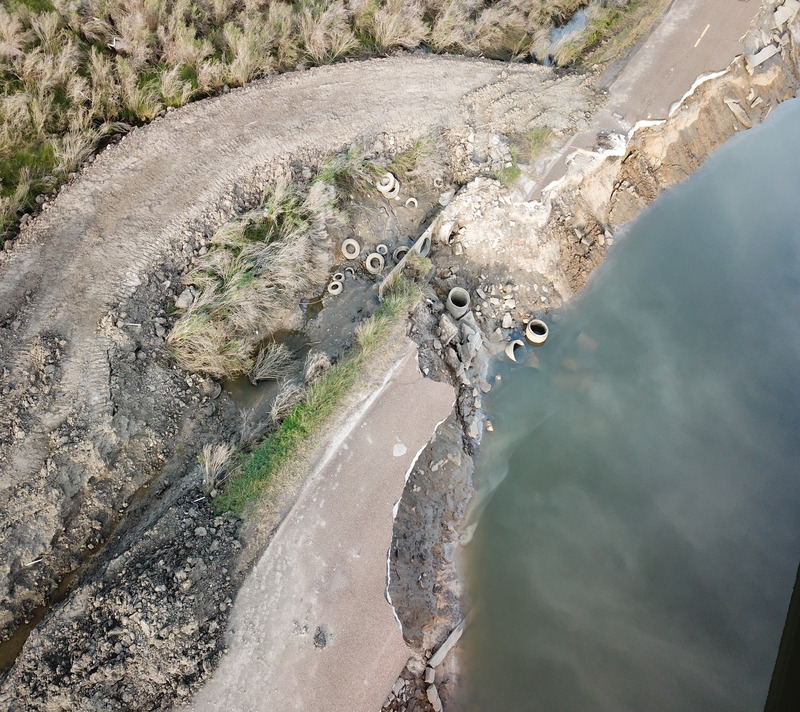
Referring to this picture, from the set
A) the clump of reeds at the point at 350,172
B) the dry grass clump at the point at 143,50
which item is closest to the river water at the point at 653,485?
the clump of reeds at the point at 350,172

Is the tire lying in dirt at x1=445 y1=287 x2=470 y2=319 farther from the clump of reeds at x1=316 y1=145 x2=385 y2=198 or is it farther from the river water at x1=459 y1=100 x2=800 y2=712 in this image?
the clump of reeds at x1=316 y1=145 x2=385 y2=198

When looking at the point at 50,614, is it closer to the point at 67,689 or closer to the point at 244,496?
the point at 67,689

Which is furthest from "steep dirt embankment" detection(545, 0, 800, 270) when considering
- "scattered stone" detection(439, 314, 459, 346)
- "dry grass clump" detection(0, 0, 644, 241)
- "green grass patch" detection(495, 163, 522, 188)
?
"scattered stone" detection(439, 314, 459, 346)

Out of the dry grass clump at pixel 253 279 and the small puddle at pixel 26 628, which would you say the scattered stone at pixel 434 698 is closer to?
the small puddle at pixel 26 628

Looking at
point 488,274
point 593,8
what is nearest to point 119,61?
point 488,274

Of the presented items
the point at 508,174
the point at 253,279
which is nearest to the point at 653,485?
the point at 508,174

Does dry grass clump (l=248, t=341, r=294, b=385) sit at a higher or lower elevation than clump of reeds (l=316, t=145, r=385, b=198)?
lower

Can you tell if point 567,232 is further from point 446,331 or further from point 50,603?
point 50,603
